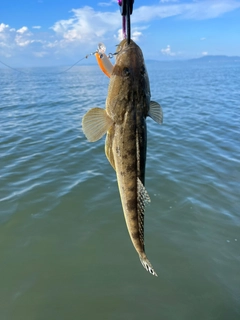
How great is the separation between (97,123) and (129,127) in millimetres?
370

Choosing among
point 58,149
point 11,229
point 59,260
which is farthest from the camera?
point 58,149

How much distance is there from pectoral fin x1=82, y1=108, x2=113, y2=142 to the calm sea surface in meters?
3.52

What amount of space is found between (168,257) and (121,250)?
103 cm

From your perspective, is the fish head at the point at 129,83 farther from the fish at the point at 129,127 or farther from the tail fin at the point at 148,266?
the tail fin at the point at 148,266

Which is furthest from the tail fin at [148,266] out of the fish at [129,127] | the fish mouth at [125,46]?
the fish mouth at [125,46]

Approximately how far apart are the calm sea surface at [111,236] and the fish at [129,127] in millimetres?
2826

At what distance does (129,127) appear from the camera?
261 cm

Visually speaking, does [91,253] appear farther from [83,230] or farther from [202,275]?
[202,275]

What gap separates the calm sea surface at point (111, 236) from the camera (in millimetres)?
4934

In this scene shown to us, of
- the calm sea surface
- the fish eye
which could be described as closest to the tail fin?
the fish eye

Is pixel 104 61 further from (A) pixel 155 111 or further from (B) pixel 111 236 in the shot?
(B) pixel 111 236

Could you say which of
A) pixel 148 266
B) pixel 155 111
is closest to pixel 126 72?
pixel 155 111

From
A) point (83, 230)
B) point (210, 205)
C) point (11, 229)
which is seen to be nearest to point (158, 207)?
point (210, 205)

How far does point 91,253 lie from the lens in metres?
6.05
